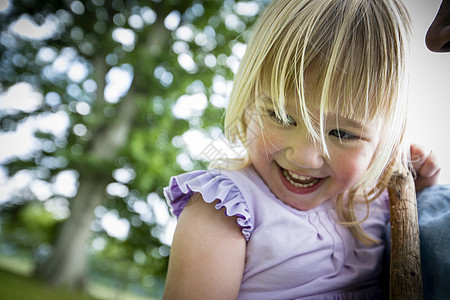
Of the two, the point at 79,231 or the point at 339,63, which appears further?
the point at 79,231

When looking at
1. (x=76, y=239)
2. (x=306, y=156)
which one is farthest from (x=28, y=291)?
(x=306, y=156)

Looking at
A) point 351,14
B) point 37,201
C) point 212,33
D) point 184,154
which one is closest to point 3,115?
point 37,201

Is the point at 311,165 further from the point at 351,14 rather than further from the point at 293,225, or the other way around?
the point at 351,14

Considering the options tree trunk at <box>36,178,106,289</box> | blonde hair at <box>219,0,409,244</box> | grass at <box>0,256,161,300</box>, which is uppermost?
blonde hair at <box>219,0,409,244</box>

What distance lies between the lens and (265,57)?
0.70 m

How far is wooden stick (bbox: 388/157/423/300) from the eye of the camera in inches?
22.3

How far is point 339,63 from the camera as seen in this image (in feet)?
2.09

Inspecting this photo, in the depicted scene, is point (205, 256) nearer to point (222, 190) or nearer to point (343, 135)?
point (222, 190)

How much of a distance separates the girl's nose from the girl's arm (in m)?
0.16

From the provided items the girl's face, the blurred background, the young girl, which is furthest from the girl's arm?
the blurred background

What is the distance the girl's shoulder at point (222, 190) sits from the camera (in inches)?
24.5

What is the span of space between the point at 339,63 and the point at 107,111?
11.1 ft

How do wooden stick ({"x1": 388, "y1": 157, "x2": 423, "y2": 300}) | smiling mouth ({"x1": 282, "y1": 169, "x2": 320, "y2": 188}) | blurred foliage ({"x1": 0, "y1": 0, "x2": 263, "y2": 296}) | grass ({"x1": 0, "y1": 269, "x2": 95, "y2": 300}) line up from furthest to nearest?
blurred foliage ({"x1": 0, "y1": 0, "x2": 263, "y2": 296}) < grass ({"x1": 0, "y1": 269, "x2": 95, "y2": 300}) < smiling mouth ({"x1": 282, "y1": 169, "x2": 320, "y2": 188}) < wooden stick ({"x1": 388, "y1": 157, "x2": 423, "y2": 300})

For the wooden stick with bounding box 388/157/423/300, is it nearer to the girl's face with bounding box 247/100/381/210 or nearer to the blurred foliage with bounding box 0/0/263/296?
the girl's face with bounding box 247/100/381/210
